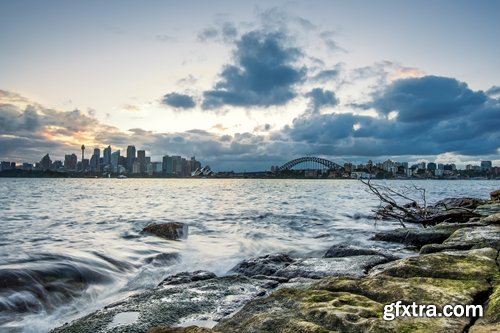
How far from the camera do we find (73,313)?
802 centimetres

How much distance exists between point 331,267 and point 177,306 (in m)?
3.60

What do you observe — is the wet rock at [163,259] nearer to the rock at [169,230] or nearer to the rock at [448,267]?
the rock at [169,230]

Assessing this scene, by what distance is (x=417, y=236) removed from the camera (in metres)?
12.4

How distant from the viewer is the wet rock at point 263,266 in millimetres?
9336

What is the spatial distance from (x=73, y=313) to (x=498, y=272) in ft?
26.0

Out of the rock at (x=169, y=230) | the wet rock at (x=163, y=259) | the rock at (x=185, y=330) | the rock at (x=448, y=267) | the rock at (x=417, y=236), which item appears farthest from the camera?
the rock at (x=169, y=230)

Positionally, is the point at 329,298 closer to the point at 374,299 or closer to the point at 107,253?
the point at 374,299

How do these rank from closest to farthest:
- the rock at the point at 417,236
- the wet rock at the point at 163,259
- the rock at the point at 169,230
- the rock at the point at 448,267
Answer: the rock at the point at 448,267 → the rock at the point at 417,236 → the wet rock at the point at 163,259 → the rock at the point at 169,230

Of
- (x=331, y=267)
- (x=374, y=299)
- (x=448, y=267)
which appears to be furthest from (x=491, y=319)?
(x=331, y=267)

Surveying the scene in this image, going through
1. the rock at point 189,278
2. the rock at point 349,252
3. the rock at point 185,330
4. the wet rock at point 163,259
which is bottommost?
the wet rock at point 163,259

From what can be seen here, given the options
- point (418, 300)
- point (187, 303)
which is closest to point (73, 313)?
point (187, 303)

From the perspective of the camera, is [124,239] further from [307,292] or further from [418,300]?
[418,300]

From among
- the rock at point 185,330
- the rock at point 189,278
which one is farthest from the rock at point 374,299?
the rock at point 189,278

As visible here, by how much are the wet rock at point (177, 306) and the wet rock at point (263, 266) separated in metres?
1.77
